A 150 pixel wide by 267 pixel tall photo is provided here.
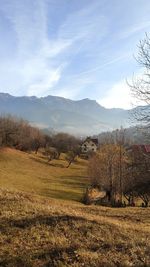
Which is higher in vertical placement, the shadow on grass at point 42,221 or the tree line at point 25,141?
the tree line at point 25,141

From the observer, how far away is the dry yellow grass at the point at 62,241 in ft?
33.6

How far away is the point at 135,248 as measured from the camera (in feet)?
39.3

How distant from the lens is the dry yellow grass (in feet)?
33.6

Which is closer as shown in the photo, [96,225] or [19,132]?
[96,225]

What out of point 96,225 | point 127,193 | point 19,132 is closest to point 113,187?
point 127,193

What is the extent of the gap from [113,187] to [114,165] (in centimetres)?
385

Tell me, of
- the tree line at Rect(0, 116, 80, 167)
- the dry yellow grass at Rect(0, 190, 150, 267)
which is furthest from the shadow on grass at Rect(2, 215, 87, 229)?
the tree line at Rect(0, 116, 80, 167)

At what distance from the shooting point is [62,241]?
11758 millimetres

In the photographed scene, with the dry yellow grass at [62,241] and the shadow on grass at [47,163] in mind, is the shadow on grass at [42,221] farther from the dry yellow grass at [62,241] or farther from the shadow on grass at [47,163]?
the shadow on grass at [47,163]

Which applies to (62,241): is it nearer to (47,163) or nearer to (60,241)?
(60,241)

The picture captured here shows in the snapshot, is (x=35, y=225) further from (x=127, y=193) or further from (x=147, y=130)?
(x=127, y=193)

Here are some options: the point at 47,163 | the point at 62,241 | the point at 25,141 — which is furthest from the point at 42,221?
the point at 25,141

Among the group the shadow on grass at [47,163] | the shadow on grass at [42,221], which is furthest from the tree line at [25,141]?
the shadow on grass at [42,221]

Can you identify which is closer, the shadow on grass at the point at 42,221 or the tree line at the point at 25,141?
the shadow on grass at the point at 42,221
